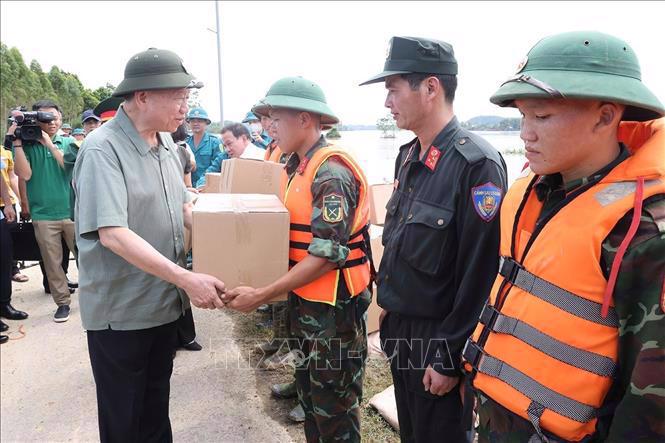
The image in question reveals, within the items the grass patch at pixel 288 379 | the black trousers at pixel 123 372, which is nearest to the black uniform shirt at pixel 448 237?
the black trousers at pixel 123 372

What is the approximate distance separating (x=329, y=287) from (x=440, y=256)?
2.05 ft

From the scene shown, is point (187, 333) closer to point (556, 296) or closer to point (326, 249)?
point (326, 249)

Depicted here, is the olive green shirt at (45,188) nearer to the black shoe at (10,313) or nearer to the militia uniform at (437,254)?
the black shoe at (10,313)

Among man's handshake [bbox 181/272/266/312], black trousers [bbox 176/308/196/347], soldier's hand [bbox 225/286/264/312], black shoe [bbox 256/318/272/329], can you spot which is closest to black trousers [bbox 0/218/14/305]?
black trousers [bbox 176/308/196/347]

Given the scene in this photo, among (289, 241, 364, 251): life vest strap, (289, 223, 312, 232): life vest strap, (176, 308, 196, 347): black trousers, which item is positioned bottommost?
(176, 308, 196, 347): black trousers

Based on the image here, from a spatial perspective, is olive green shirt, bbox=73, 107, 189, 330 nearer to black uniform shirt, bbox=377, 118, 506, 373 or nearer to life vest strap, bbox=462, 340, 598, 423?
black uniform shirt, bbox=377, 118, 506, 373

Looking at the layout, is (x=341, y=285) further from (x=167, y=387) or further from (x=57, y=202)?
(x=57, y=202)

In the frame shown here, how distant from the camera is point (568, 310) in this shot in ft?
3.31

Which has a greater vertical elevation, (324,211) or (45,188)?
(324,211)

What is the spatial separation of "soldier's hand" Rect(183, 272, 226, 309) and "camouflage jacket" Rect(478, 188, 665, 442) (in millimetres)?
1448

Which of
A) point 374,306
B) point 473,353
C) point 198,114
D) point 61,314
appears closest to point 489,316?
point 473,353

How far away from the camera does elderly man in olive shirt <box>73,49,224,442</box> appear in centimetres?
171

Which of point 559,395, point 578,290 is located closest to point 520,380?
point 559,395

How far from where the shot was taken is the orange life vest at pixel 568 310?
95 centimetres
